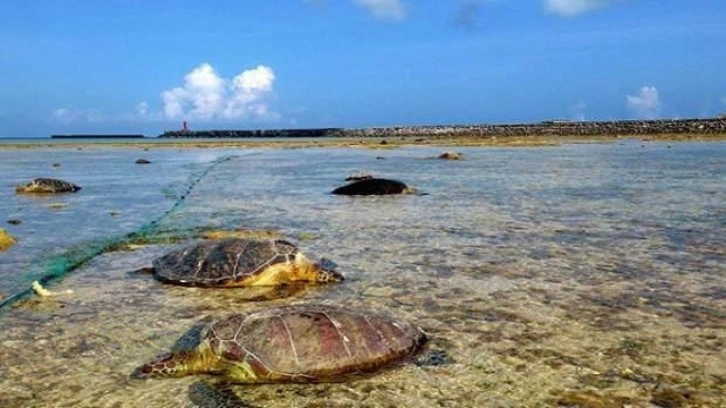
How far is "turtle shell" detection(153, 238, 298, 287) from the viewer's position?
7.76 meters

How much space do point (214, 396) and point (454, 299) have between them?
314cm

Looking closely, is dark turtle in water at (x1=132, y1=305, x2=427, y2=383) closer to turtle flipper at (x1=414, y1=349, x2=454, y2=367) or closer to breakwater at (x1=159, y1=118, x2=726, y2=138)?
turtle flipper at (x1=414, y1=349, x2=454, y2=367)

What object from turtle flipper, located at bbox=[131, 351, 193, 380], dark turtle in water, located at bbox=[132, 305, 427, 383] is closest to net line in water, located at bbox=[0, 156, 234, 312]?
turtle flipper, located at bbox=[131, 351, 193, 380]

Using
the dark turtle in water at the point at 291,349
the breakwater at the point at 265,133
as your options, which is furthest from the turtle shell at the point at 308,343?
the breakwater at the point at 265,133

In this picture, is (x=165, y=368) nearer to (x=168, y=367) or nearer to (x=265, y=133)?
(x=168, y=367)

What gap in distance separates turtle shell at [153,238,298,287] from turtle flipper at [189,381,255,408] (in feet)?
9.58

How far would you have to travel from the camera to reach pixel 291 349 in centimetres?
502

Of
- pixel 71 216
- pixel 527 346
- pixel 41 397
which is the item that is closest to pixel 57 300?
pixel 41 397

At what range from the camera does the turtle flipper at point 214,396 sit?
449 cm

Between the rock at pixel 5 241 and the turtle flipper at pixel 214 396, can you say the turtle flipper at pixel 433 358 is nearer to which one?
the turtle flipper at pixel 214 396

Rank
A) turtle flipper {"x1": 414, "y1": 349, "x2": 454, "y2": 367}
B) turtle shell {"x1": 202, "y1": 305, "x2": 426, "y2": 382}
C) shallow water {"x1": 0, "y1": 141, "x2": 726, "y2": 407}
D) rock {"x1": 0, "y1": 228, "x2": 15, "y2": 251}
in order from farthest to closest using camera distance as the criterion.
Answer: rock {"x1": 0, "y1": 228, "x2": 15, "y2": 251}, turtle flipper {"x1": 414, "y1": 349, "x2": 454, "y2": 367}, turtle shell {"x1": 202, "y1": 305, "x2": 426, "y2": 382}, shallow water {"x1": 0, "y1": 141, "x2": 726, "y2": 407}

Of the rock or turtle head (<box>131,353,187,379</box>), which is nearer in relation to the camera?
turtle head (<box>131,353,187,379</box>)

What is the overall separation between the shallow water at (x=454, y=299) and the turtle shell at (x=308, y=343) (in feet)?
0.53

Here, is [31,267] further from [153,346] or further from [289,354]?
[289,354]
